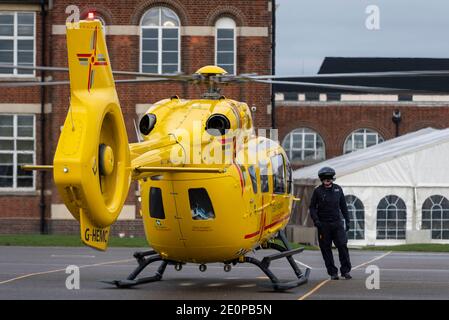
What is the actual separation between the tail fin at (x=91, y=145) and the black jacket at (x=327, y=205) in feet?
19.9

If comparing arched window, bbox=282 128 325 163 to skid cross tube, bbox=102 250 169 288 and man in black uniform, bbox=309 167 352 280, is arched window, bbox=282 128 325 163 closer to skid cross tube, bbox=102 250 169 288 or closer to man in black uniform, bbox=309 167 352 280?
man in black uniform, bbox=309 167 352 280

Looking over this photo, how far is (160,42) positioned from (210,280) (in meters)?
19.8

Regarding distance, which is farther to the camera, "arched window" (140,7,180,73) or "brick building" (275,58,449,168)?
"brick building" (275,58,449,168)

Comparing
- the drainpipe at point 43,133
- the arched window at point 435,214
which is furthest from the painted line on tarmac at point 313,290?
the drainpipe at point 43,133

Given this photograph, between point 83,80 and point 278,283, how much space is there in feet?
17.3

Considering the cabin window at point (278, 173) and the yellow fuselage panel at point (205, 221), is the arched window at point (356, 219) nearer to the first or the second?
the cabin window at point (278, 173)

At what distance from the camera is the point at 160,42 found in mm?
38125

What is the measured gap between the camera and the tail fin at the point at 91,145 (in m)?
12.9

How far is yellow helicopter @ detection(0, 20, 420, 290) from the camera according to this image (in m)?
13.3

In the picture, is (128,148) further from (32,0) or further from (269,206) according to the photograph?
(32,0)

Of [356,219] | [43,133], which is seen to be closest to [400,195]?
[356,219]

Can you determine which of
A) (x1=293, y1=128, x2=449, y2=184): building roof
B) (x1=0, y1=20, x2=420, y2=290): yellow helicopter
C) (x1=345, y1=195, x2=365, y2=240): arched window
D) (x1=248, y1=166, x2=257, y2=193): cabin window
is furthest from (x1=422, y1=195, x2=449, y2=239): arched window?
(x1=248, y1=166, x2=257, y2=193): cabin window

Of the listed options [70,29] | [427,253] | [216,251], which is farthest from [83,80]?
[427,253]

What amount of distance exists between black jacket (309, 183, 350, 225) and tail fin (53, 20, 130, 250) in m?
6.06
